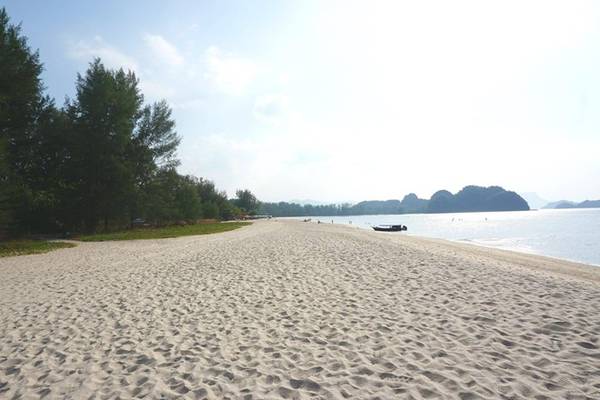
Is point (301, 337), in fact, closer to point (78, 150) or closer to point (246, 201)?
point (78, 150)

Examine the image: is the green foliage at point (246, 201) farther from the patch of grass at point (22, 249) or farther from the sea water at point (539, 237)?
the patch of grass at point (22, 249)

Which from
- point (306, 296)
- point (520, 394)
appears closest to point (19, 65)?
point (306, 296)

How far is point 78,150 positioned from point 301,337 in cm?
3678

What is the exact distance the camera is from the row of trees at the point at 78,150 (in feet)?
89.5

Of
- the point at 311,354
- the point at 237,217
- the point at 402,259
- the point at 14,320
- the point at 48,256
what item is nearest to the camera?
the point at 311,354

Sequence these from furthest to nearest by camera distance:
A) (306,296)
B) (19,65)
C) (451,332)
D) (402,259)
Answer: (19,65) → (402,259) → (306,296) → (451,332)

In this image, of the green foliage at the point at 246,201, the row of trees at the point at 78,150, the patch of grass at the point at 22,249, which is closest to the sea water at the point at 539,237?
the patch of grass at the point at 22,249

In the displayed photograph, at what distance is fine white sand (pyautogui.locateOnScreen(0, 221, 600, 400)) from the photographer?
15.5ft

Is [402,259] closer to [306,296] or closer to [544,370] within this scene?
[306,296]

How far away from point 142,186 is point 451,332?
41265mm

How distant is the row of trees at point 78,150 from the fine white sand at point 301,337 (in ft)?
73.5

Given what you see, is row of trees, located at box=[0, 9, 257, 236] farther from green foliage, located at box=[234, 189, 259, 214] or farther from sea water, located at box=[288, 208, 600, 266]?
green foliage, located at box=[234, 189, 259, 214]

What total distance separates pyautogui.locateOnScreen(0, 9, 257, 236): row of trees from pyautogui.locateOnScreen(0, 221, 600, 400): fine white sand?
22.4 metres

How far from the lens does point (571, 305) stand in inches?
341
